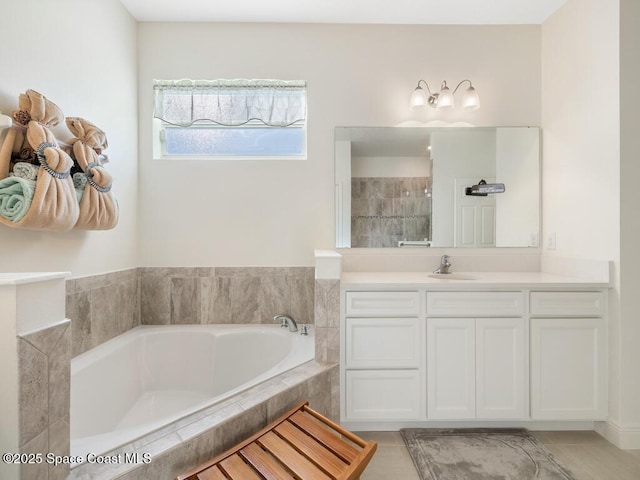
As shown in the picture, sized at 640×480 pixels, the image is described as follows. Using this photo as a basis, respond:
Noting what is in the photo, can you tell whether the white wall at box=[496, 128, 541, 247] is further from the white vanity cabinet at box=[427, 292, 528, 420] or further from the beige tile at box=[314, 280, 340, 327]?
the beige tile at box=[314, 280, 340, 327]

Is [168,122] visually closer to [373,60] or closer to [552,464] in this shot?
[373,60]

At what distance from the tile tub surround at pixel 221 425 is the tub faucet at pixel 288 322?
18.3 inches

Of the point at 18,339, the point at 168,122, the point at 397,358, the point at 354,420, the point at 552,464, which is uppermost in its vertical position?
the point at 168,122

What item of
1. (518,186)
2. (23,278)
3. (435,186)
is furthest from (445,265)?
(23,278)

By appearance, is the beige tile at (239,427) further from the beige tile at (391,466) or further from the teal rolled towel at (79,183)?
the teal rolled towel at (79,183)

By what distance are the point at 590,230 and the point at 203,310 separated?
8.31ft

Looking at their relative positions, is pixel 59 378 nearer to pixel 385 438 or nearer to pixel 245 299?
pixel 245 299

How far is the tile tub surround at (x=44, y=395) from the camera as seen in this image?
801mm

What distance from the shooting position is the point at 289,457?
4.00 feet

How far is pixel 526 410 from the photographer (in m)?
→ 1.85

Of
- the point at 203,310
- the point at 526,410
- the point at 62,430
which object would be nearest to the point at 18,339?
the point at 62,430

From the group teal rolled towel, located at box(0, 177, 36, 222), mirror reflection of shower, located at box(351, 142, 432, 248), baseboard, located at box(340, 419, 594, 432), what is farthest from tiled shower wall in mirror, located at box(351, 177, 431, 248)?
teal rolled towel, located at box(0, 177, 36, 222)

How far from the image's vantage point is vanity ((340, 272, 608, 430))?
1833mm

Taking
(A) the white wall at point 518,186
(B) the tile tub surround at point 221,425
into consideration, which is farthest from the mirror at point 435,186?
(B) the tile tub surround at point 221,425
